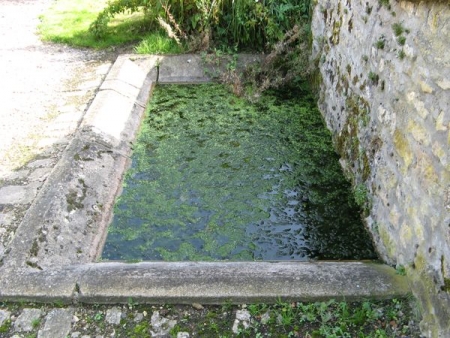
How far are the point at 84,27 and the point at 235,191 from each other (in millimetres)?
4934

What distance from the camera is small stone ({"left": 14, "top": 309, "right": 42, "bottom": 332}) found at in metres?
2.75

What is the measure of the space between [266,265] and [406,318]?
851 millimetres

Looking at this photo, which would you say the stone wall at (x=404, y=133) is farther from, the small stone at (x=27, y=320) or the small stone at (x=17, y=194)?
the small stone at (x=17, y=194)

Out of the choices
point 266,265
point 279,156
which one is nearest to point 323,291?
point 266,265

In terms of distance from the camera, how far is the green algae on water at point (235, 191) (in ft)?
11.9

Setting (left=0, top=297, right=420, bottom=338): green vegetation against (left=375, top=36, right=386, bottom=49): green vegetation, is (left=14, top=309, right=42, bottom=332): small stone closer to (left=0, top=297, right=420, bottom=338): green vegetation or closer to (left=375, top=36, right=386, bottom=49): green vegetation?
(left=0, top=297, right=420, bottom=338): green vegetation

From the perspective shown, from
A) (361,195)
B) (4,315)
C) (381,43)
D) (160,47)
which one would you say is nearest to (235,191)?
(361,195)

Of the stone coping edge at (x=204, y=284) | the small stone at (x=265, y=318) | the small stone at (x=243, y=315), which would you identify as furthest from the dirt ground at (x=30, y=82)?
the small stone at (x=265, y=318)

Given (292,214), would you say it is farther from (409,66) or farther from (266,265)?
(409,66)

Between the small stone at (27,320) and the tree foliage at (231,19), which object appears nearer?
the small stone at (27,320)

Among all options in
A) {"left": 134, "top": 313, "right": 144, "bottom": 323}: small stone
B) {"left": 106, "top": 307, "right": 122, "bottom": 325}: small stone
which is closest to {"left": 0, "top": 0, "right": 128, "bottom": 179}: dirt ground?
{"left": 106, "top": 307, "right": 122, "bottom": 325}: small stone

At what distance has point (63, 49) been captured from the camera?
718cm

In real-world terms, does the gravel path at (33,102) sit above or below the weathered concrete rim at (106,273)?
below

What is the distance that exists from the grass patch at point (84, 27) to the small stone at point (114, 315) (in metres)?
5.22
